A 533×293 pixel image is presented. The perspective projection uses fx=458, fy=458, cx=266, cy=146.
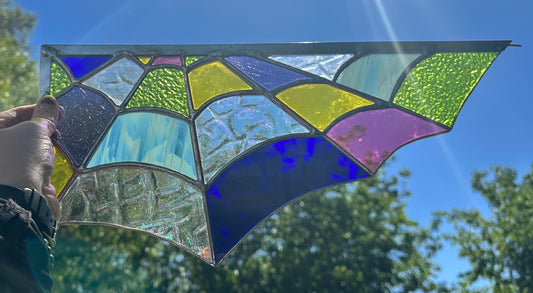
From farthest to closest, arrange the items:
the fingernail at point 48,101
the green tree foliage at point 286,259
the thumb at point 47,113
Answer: the green tree foliage at point 286,259 → the fingernail at point 48,101 → the thumb at point 47,113

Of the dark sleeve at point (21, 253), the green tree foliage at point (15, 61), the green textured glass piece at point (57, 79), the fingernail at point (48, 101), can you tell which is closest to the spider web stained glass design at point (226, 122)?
the green textured glass piece at point (57, 79)

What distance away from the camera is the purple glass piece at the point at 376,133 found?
4281 mm

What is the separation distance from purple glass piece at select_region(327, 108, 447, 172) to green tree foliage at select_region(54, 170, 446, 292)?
1284 centimetres

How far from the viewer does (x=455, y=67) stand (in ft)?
13.5

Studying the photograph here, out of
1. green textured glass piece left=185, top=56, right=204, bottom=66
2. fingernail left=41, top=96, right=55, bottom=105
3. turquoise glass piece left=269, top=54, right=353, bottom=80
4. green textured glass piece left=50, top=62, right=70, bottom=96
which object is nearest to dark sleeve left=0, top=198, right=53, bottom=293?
fingernail left=41, top=96, right=55, bottom=105

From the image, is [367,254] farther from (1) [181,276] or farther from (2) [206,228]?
(2) [206,228]

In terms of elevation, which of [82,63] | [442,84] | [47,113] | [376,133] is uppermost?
[442,84]

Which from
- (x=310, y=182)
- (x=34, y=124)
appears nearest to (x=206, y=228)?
(x=310, y=182)

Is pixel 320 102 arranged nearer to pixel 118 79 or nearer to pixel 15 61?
pixel 118 79

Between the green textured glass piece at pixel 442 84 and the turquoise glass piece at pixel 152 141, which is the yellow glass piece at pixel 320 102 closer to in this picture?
the green textured glass piece at pixel 442 84

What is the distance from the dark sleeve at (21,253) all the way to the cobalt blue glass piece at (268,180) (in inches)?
82.3

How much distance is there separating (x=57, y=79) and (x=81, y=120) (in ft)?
1.36

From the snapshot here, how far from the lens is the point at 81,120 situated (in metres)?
4.22

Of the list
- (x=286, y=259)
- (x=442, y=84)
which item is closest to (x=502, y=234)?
(x=286, y=259)
